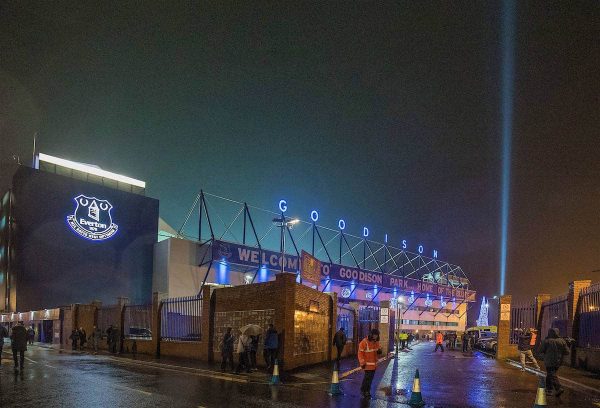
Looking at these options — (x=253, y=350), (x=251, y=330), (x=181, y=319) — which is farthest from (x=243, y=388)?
(x=181, y=319)

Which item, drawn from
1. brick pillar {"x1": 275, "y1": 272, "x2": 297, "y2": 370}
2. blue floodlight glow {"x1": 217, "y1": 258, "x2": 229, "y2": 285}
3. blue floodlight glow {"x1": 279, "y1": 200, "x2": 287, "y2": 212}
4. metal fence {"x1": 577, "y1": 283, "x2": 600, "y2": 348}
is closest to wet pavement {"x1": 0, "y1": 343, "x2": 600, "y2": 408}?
brick pillar {"x1": 275, "y1": 272, "x2": 297, "y2": 370}

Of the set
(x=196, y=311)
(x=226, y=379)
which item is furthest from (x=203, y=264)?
(x=226, y=379)

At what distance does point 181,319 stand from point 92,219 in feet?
106

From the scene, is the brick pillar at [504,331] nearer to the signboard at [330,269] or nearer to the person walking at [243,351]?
the person walking at [243,351]

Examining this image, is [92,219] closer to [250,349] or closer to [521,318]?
[250,349]

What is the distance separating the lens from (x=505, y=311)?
83.7 feet

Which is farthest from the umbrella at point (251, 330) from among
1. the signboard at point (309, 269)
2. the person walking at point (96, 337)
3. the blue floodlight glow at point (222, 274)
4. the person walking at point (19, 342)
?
the blue floodlight glow at point (222, 274)

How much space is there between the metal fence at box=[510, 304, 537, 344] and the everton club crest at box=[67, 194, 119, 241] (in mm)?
40159

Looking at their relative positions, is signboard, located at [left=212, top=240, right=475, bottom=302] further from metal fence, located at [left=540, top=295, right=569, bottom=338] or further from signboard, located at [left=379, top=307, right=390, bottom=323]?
→ metal fence, located at [left=540, top=295, right=569, bottom=338]

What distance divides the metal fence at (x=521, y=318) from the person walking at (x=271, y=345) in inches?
588

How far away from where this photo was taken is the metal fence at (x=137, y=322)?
2856cm

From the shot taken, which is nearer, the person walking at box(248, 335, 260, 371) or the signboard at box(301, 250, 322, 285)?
the person walking at box(248, 335, 260, 371)

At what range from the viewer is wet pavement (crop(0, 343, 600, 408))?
11484 millimetres

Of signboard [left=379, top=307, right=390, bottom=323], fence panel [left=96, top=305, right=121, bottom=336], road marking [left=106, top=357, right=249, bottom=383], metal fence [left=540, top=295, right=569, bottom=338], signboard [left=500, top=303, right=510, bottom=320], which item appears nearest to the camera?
road marking [left=106, top=357, right=249, bottom=383]
